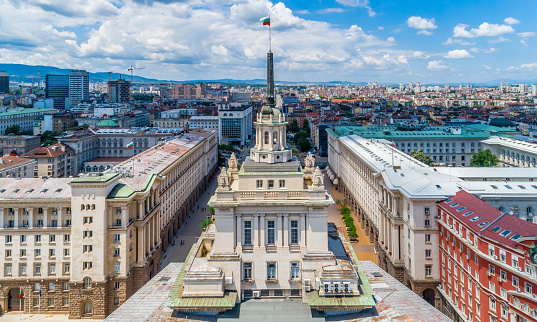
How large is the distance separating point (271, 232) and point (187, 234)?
46.7m

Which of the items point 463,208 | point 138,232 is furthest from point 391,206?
point 138,232

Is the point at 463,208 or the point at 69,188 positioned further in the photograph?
the point at 69,188

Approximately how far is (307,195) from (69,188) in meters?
35.4

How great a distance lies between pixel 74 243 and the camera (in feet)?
180

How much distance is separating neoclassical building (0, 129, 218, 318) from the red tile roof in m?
40.8

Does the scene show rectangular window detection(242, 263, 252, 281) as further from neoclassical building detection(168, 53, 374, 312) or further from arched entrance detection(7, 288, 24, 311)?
arched entrance detection(7, 288, 24, 311)

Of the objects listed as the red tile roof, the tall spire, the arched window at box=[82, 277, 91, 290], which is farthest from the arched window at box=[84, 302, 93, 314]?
the red tile roof

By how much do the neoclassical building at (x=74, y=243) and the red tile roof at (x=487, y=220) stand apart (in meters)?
40.8

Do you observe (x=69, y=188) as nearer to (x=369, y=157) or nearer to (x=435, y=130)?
(x=369, y=157)

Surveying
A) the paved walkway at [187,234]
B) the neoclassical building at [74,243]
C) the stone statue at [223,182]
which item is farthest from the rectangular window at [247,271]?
the paved walkway at [187,234]

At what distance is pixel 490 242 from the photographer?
4216 cm

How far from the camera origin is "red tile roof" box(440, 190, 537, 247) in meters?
40.3

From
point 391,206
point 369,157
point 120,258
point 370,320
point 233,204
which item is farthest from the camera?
point 369,157

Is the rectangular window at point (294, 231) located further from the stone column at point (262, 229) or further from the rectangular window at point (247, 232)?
the rectangular window at point (247, 232)
